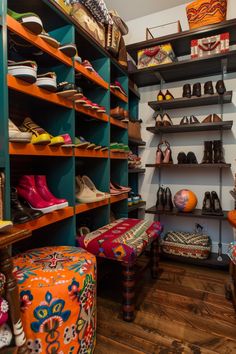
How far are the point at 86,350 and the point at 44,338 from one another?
0.89 feet

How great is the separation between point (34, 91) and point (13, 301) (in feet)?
3.27

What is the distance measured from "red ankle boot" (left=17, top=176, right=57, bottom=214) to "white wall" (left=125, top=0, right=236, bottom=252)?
1735 mm

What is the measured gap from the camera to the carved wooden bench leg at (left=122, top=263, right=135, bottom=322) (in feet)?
4.64

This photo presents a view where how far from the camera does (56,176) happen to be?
1.56m

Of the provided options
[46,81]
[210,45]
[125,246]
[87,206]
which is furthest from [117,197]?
[210,45]

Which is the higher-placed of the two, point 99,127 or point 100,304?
point 99,127

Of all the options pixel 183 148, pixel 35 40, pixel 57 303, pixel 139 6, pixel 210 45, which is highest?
pixel 139 6

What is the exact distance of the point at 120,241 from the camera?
4.89ft

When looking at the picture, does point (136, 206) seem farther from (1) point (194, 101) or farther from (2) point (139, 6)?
(2) point (139, 6)

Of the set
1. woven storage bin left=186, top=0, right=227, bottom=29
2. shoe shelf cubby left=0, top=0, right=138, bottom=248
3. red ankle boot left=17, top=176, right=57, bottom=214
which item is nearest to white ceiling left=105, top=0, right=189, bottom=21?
woven storage bin left=186, top=0, right=227, bottom=29

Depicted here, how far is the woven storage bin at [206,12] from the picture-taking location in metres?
2.04

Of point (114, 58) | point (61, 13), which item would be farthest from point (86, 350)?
point (114, 58)

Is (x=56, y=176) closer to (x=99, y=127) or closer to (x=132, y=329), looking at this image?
(x=99, y=127)

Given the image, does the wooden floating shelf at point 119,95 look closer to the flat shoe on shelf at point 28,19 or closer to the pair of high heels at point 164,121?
the pair of high heels at point 164,121
